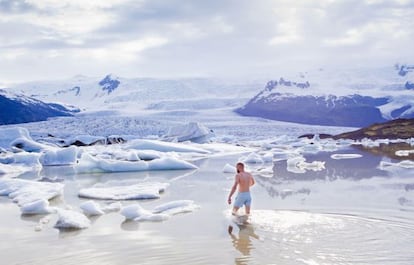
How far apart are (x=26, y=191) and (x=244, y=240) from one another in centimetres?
539

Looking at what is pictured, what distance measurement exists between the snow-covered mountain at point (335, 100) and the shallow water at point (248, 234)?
181 ft

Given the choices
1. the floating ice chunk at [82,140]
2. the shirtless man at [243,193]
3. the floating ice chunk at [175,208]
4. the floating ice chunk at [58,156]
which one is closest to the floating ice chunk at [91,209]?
the floating ice chunk at [175,208]

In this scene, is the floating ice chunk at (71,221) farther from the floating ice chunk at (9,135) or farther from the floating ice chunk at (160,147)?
the floating ice chunk at (9,135)

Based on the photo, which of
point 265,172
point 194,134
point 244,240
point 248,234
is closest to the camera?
point 244,240

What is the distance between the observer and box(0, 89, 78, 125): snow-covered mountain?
59250 millimetres

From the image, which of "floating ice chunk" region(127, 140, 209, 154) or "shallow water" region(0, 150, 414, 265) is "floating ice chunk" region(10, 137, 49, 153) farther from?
"shallow water" region(0, 150, 414, 265)

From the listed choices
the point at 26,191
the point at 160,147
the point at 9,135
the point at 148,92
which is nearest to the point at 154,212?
the point at 26,191

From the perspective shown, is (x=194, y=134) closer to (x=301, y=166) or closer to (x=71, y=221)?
(x=301, y=166)

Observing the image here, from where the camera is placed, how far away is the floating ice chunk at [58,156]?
17.0 meters

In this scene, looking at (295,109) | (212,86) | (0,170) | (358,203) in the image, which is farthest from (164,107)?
(358,203)

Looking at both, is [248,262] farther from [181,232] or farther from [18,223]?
[18,223]

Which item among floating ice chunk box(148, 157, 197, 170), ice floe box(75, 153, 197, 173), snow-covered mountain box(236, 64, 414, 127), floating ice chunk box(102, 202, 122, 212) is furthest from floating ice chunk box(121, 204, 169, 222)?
snow-covered mountain box(236, 64, 414, 127)

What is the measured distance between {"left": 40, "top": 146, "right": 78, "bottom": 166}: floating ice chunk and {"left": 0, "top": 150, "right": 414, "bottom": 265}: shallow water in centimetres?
814

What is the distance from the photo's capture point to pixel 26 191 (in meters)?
9.38
